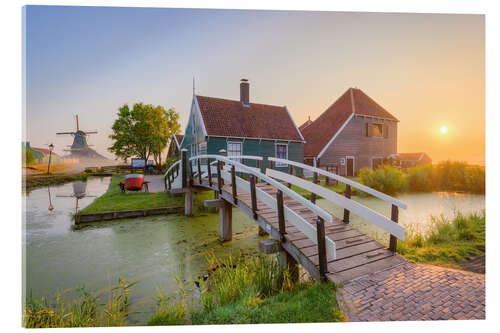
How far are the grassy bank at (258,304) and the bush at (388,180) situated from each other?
6.54 m

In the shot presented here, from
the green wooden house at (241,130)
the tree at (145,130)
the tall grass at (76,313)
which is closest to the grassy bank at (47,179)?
the tree at (145,130)

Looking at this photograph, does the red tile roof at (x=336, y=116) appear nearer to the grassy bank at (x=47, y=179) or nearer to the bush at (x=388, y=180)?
Result: the bush at (x=388, y=180)

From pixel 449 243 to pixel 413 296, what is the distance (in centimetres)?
247

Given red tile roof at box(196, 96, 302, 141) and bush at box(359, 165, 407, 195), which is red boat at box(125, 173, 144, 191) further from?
bush at box(359, 165, 407, 195)

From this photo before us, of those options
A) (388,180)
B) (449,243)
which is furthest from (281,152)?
(449,243)

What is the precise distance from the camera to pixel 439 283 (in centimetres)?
203

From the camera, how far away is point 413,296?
1894 millimetres

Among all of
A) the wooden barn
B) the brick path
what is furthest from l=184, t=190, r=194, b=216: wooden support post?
the wooden barn

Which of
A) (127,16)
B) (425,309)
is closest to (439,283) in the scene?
(425,309)

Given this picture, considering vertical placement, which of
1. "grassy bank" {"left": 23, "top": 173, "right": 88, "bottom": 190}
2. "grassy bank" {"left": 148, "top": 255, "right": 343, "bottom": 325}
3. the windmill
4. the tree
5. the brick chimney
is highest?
the brick chimney

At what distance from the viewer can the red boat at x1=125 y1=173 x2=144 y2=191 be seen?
799 cm

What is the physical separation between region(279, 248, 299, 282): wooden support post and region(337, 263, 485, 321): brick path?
836mm

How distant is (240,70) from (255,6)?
107 cm

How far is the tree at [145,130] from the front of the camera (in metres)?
5.17
